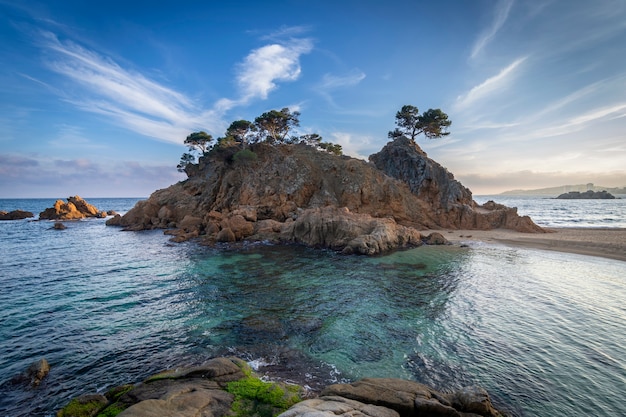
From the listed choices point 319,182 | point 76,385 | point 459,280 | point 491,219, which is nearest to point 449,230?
point 491,219

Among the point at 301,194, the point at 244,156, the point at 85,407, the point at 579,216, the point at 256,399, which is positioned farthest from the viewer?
the point at 579,216

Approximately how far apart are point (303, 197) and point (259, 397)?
152 ft

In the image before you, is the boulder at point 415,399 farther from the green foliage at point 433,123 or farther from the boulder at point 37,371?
the green foliage at point 433,123

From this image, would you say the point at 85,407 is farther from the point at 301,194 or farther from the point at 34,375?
the point at 301,194

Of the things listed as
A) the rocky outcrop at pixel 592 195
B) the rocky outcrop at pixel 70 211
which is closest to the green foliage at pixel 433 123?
the rocky outcrop at pixel 70 211

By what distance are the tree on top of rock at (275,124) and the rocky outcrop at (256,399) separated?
6367cm

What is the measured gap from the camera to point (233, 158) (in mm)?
58312

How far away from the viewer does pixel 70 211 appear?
249 ft

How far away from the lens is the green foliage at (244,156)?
188ft

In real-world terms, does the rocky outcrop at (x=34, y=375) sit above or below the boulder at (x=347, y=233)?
below

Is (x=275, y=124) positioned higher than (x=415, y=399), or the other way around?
(x=275, y=124)

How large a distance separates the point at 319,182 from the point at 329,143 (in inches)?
805

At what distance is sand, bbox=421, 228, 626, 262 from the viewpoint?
2921cm

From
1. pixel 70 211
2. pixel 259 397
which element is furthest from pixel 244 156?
pixel 70 211
